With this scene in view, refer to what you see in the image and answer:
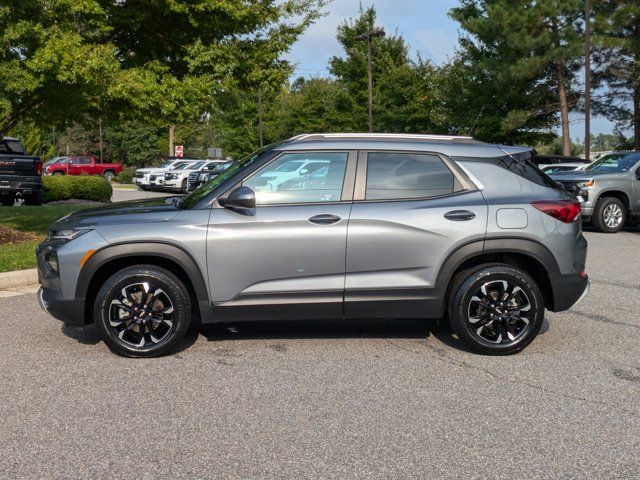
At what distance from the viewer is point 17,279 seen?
836 cm

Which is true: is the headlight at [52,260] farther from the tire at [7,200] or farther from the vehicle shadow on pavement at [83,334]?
the tire at [7,200]

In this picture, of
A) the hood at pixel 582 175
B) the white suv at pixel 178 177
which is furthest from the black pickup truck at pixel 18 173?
the white suv at pixel 178 177

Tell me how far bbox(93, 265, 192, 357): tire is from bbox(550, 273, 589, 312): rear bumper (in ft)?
9.51

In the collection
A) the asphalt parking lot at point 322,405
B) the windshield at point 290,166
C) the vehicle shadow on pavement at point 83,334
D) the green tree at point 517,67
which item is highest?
the green tree at point 517,67

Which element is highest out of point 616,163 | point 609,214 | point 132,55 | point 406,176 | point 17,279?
point 132,55

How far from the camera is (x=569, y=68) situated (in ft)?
119

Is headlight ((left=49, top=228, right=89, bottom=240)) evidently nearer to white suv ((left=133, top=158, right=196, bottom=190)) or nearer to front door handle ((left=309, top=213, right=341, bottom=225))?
front door handle ((left=309, top=213, right=341, bottom=225))

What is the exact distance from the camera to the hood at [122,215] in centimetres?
553

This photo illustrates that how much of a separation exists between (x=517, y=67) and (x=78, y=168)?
1059 inches

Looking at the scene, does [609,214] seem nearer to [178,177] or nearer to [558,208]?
[558,208]

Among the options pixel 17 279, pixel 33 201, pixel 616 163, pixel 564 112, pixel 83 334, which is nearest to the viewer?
pixel 83 334

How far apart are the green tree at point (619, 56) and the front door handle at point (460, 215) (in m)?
29.1

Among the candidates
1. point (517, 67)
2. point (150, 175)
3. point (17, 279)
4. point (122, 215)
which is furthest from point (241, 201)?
point (150, 175)

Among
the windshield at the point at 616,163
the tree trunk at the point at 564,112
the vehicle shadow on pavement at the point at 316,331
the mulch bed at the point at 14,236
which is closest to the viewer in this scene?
the vehicle shadow on pavement at the point at 316,331
